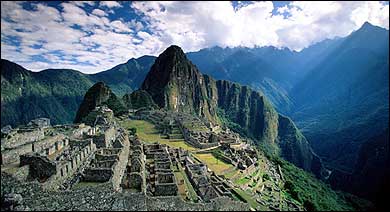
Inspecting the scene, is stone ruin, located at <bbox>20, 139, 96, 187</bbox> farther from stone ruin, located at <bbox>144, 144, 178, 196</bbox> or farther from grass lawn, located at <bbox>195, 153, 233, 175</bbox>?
grass lawn, located at <bbox>195, 153, 233, 175</bbox>

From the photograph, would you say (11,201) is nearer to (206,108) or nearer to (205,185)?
(205,185)

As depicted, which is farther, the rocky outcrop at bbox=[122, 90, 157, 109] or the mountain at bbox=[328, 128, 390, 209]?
the rocky outcrop at bbox=[122, 90, 157, 109]

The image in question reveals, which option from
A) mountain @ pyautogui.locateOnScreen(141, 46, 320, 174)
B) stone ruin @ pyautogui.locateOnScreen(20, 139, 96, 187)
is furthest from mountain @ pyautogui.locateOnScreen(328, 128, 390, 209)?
stone ruin @ pyautogui.locateOnScreen(20, 139, 96, 187)

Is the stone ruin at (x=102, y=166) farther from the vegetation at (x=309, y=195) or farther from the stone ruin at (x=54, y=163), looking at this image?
the vegetation at (x=309, y=195)

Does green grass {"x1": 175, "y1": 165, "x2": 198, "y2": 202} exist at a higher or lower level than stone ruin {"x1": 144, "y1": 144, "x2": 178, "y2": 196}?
lower

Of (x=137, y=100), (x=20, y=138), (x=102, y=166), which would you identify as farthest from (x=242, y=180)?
(x=137, y=100)

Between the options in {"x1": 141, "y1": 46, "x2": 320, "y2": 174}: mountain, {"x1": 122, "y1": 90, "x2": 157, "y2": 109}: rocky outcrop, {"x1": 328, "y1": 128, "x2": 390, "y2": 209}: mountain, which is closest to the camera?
{"x1": 328, "y1": 128, "x2": 390, "y2": 209}: mountain

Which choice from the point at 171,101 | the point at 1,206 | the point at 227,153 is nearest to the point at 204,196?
the point at 1,206
